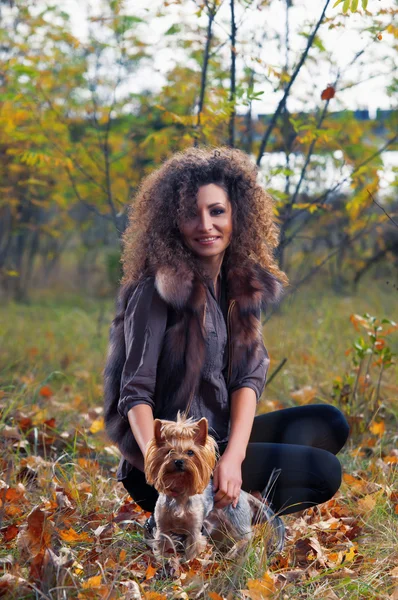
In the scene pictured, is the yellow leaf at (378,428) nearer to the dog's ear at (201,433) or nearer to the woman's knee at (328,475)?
the woman's knee at (328,475)

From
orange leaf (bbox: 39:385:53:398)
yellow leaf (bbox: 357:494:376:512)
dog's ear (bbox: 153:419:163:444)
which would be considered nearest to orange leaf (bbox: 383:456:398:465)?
yellow leaf (bbox: 357:494:376:512)

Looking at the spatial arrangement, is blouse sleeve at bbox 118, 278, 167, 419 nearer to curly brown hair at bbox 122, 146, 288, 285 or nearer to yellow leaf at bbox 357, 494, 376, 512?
curly brown hair at bbox 122, 146, 288, 285

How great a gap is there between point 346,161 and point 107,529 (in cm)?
287

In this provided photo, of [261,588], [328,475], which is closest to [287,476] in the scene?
[328,475]

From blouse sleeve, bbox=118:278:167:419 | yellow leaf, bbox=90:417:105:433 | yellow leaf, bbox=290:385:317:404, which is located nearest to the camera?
blouse sleeve, bbox=118:278:167:419

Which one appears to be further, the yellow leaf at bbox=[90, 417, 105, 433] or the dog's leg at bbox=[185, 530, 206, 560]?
the yellow leaf at bbox=[90, 417, 105, 433]

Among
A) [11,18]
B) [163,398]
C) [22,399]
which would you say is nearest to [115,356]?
[163,398]

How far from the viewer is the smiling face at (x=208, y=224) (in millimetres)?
2914

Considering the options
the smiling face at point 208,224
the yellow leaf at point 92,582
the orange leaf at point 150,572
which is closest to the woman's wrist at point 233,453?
the orange leaf at point 150,572

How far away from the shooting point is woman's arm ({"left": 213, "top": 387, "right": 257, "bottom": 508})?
258cm

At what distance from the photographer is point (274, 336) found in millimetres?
7113

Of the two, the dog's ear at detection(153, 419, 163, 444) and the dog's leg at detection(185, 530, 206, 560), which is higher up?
the dog's ear at detection(153, 419, 163, 444)

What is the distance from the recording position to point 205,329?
2.85m

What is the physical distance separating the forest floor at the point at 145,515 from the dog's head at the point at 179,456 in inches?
14.9
